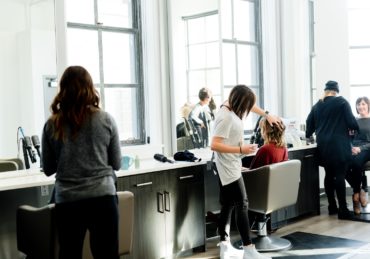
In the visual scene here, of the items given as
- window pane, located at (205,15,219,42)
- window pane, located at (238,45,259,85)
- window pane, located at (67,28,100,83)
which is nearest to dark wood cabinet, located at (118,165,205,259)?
window pane, located at (67,28,100,83)

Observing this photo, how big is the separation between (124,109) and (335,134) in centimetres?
223

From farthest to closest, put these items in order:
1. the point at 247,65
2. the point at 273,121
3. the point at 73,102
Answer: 1. the point at 247,65
2. the point at 273,121
3. the point at 73,102

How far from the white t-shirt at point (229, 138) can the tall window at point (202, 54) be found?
1144 mm

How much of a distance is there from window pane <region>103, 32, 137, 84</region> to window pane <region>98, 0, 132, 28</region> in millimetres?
103

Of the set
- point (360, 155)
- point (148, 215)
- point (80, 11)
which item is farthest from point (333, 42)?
point (148, 215)

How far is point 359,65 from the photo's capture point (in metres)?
6.64

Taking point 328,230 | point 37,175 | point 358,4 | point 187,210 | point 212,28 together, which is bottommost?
point 328,230

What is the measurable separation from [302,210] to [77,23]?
3031 millimetres

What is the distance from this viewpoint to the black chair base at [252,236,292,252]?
4.05 meters

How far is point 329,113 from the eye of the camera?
4965 mm

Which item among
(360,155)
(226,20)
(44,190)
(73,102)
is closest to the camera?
(73,102)

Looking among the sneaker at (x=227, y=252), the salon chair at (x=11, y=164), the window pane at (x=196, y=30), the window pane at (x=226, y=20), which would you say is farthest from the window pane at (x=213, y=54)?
the salon chair at (x=11, y=164)

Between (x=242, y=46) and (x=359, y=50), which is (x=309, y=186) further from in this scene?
(x=359, y=50)

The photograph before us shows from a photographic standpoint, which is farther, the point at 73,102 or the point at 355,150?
the point at 355,150
